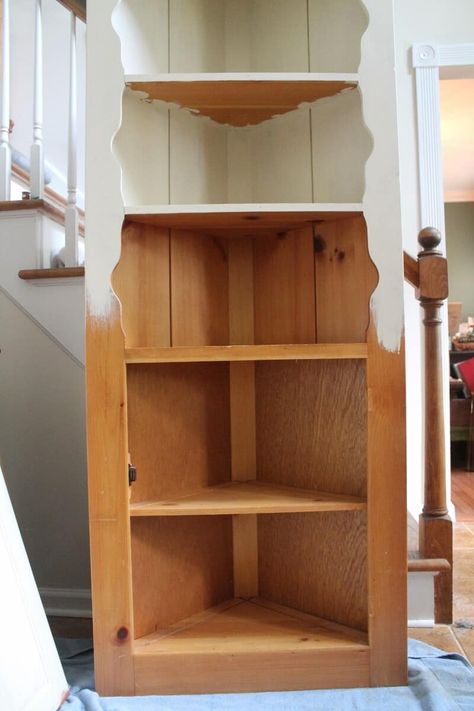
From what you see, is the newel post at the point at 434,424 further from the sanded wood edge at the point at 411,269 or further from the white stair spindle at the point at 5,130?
the white stair spindle at the point at 5,130

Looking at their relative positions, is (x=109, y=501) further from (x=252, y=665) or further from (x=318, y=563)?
(x=318, y=563)

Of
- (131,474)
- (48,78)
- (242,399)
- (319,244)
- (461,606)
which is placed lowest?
(461,606)

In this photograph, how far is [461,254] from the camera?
7.65 meters

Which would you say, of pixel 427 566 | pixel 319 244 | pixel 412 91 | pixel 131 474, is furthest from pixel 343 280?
pixel 412 91

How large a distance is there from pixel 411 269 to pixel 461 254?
6.69 meters

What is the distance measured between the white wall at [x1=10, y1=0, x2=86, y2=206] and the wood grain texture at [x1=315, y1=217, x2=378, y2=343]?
195 cm

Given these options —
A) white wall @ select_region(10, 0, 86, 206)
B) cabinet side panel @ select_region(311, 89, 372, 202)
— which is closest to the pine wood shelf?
cabinet side panel @ select_region(311, 89, 372, 202)

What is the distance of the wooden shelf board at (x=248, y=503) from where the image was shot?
1221mm

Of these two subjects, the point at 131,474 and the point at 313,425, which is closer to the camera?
the point at 131,474

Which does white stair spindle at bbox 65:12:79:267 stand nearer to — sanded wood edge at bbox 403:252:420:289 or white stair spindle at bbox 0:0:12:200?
white stair spindle at bbox 0:0:12:200

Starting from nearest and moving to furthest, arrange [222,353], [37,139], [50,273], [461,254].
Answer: [222,353] < [50,273] < [37,139] < [461,254]

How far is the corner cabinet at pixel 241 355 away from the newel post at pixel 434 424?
1.08 feet

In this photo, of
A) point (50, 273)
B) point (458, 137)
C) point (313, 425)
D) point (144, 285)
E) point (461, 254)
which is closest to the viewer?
point (144, 285)

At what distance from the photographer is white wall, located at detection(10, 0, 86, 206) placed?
9.92 ft
